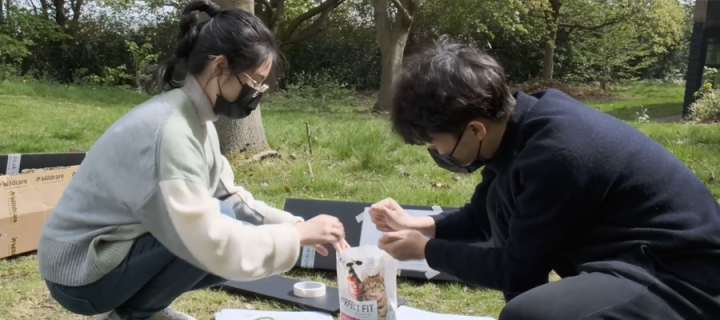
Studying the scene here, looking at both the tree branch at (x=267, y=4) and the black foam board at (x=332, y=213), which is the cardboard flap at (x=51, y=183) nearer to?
the black foam board at (x=332, y=213)

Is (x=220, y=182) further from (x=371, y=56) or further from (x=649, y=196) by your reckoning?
(x=371, y=56)

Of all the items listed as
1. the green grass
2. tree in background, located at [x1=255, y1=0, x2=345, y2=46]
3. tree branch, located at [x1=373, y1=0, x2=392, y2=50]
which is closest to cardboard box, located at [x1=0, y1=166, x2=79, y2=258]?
tree branch, located at [x1=373, y1=0, x2=392, y2=50]

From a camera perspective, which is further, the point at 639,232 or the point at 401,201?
the point at 401,201

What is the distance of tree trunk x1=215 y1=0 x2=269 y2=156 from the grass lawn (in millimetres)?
276

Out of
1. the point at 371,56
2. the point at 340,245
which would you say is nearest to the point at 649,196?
the point at 340,245

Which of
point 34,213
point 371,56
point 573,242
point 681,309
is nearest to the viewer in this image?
point 681,309

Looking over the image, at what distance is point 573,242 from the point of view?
193 cm

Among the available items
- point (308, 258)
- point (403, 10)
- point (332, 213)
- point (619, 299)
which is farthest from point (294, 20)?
point (619, 299)

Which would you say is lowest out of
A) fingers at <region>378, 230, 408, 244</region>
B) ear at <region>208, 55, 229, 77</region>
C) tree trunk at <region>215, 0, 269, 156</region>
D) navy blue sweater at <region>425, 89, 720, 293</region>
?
tree trunk at <region>215, 0, 269, 156</region>

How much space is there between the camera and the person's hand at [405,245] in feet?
7.21

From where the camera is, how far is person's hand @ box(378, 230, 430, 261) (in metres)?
2.20

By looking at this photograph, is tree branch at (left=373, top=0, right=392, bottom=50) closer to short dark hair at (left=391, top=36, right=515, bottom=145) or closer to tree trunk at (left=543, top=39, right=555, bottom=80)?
tree trunk at (left=543, top=39, right=555, bottom=80)

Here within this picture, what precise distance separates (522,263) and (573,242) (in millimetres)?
163

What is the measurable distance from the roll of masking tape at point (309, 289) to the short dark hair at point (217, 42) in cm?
114
